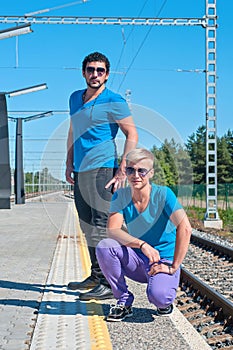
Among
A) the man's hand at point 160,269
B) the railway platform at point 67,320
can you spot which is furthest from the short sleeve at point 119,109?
the railway platform at point 67,320

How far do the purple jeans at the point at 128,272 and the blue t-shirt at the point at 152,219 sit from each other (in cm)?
14

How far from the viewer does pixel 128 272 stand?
4.88 meters

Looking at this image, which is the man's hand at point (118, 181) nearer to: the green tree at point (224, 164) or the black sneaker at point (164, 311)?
the black sneaker at point (164, 311)

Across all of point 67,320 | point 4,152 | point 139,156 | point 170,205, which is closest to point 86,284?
point 67,320

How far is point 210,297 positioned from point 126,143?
1967 mm

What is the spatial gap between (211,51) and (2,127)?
9.14 m

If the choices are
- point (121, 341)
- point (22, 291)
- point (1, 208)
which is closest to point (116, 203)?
point (121, 341)

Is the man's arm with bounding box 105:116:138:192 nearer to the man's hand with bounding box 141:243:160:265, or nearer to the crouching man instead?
the crouching man

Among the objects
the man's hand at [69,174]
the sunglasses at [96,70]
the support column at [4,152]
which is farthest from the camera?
the support column at [4,152]

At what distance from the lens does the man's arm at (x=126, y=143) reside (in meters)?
5.08

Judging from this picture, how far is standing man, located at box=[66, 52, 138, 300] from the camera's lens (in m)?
5.24

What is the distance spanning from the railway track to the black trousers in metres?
1.01

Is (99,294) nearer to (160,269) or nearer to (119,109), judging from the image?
(160,269)

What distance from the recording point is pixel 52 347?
13.4 feet
